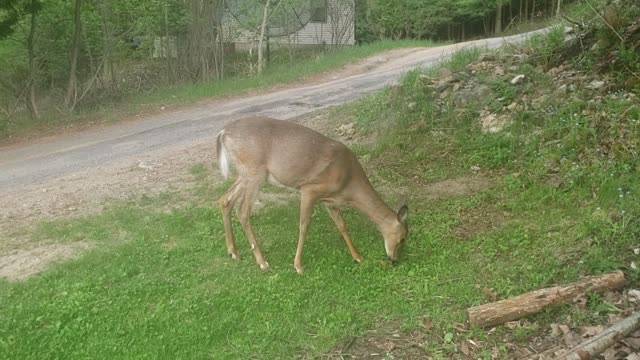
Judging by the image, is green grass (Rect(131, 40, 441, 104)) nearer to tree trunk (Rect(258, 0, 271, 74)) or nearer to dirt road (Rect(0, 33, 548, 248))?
tree trunk (Rect(258, 0, 271, 74))

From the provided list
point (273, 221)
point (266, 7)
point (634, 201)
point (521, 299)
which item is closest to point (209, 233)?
point (273, 221)

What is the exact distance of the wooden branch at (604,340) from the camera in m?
4.34

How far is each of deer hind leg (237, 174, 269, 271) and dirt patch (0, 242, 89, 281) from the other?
1.91 m

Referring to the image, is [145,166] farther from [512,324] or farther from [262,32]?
[262,32]

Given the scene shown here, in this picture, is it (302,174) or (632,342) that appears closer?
(632,342)

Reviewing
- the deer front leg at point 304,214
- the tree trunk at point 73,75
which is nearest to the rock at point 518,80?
the deer front leg at point 304,214

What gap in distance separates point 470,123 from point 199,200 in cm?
385

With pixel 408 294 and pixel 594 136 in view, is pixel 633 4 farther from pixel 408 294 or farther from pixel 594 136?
pixel 408 294

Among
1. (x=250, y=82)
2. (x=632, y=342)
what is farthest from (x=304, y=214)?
(x=250, y=82)

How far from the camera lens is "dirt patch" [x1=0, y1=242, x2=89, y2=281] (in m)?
6.59

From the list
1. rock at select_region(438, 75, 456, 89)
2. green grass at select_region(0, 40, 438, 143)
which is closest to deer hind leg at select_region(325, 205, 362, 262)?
rock at select_region(438, 75, 456, 89)

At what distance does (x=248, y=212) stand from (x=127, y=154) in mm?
5500

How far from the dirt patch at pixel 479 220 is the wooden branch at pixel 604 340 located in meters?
2.11

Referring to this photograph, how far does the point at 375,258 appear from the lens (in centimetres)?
650
